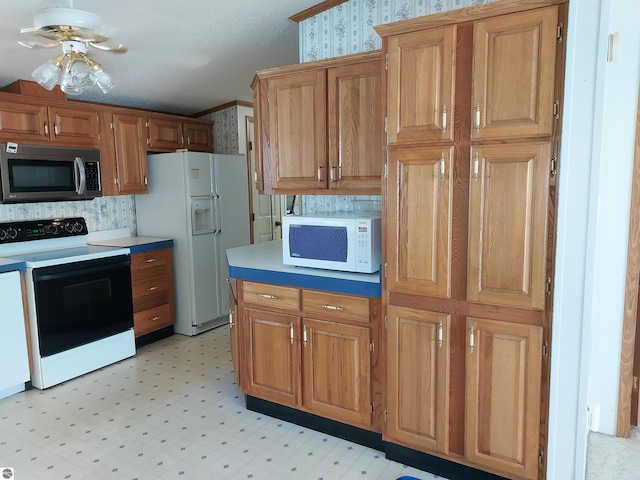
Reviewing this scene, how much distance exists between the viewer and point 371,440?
2406 mm

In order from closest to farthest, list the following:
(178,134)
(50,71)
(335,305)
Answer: (50,71), (335,305), (178,134)

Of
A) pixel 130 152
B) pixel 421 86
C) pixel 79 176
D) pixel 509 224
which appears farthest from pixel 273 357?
pixel 130 152

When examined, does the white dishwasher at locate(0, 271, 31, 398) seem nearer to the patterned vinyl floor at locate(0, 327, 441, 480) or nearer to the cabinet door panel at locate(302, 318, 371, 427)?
the patterned vinyl floor at locate(0, 327, 441, 480)

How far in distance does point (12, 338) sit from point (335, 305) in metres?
2.24

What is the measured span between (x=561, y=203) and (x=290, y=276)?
149 cm

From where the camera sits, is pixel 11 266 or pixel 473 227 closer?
pixel 473 227

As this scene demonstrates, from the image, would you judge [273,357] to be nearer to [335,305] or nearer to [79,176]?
[335,305]

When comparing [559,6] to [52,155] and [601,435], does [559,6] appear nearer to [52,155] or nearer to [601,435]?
[601,435]

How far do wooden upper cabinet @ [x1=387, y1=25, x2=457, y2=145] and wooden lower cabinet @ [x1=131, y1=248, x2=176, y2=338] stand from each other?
272 centimetres

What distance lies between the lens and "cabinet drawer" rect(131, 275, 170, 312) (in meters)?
3.89

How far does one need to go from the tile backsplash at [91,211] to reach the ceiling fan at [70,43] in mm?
1774

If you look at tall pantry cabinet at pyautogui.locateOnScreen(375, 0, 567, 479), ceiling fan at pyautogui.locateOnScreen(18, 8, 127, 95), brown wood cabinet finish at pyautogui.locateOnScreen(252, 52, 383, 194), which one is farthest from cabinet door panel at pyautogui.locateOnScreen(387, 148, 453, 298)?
ceiling fan at pyautogui.locateOnScreen(18, 8, 127, 95)

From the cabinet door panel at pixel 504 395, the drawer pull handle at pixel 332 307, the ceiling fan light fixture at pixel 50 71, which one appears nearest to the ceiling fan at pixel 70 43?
the ceiling fan light fixture at pixel 50 71

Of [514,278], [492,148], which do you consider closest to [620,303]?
[514,278]
